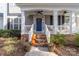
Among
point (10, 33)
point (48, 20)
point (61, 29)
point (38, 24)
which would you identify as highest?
point (48, 20)

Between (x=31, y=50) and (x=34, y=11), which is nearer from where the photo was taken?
(x=31, y=50)

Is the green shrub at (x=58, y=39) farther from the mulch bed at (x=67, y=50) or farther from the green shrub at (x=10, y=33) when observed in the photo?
the green shrub at (x=10, y=33)

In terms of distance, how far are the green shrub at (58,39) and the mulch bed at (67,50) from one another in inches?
7.9

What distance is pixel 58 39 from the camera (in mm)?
10633

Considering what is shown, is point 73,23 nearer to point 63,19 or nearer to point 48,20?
point 63,19

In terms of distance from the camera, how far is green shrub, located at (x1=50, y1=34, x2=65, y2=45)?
1066 centimetres

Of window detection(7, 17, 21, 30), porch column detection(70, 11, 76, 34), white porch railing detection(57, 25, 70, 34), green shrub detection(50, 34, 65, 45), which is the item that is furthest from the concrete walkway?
porch column detection(70, 11, 76, 34)

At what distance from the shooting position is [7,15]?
1098 cm

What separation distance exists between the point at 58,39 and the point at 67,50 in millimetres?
559

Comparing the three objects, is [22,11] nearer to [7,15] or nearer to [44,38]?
[7,15]

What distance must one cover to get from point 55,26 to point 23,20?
1339mm

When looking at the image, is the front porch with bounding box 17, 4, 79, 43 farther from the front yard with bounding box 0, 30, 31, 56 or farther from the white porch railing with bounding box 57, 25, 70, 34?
the front yard with bounding box 0, 30, 31, 56

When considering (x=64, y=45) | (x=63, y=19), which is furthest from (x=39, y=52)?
(x=63, y=19)

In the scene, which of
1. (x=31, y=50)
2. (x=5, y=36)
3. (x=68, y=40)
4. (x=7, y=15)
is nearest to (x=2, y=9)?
(x=7, y=15)
